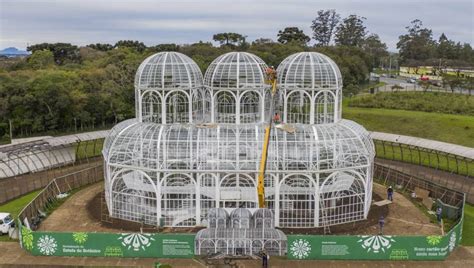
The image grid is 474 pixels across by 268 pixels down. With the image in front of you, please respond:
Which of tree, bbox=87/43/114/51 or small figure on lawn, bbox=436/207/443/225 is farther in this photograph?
tree, bbox=87/43/114/51

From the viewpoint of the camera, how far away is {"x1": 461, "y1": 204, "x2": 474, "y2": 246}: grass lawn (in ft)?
121

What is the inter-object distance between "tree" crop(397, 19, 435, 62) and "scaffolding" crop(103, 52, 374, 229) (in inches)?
5667

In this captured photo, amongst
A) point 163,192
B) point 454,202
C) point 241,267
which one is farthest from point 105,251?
point 454,202

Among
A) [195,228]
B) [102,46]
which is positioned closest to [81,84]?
[195,228]

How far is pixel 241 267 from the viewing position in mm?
32125

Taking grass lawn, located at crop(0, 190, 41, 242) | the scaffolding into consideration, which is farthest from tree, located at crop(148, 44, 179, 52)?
the scaffolding

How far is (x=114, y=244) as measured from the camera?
32844 millimetres

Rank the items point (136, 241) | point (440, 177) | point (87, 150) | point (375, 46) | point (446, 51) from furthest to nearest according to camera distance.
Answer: point (375, 46) → point (446, 51) → point (87, 150) → point (440, 177) → point (136, 241)

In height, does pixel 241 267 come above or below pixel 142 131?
below

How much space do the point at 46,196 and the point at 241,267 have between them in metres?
23.4

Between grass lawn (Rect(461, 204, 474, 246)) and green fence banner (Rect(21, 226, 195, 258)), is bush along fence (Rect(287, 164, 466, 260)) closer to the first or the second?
grass lawn (Rect(461, 204, 474, 246))

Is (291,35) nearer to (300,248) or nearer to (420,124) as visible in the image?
(420,124)

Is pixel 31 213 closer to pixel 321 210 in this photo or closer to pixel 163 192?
pixel 163 192

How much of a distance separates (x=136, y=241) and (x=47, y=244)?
6.85 meters
